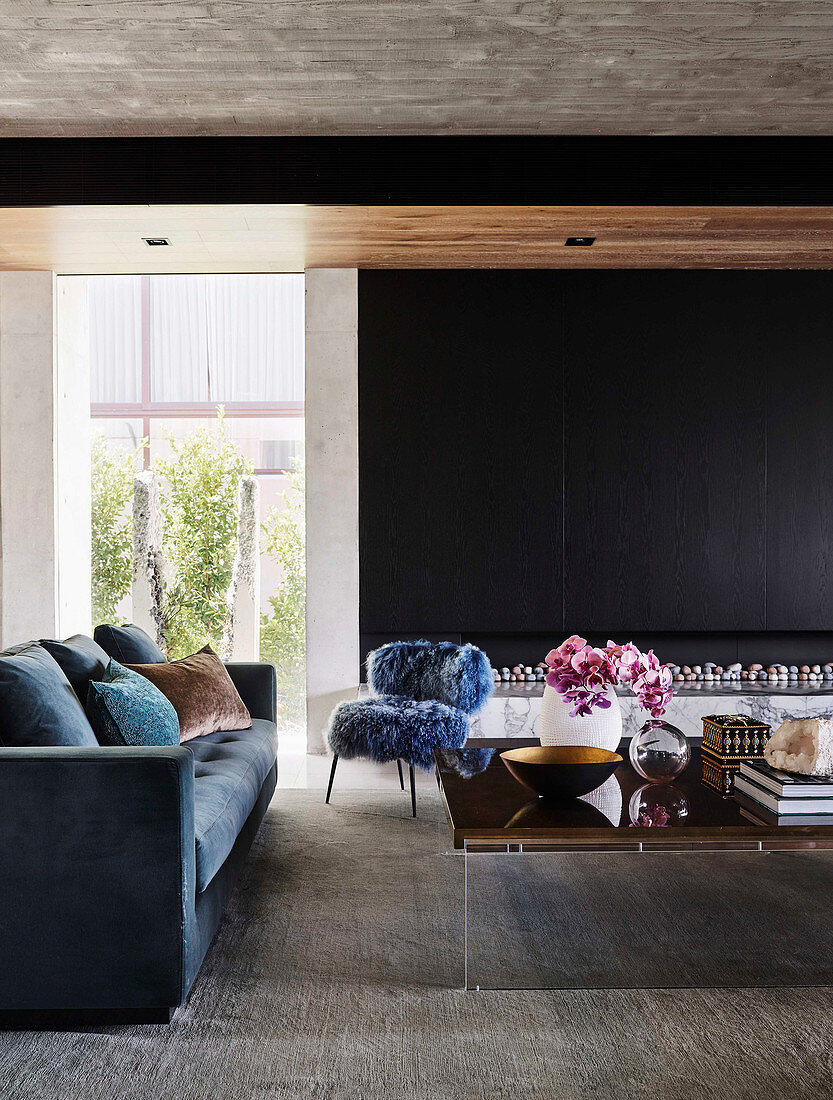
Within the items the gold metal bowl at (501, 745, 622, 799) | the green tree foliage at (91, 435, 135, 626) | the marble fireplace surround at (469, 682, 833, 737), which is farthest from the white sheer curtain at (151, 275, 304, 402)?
the gold metal bowl at (501, 745, 622, 799)

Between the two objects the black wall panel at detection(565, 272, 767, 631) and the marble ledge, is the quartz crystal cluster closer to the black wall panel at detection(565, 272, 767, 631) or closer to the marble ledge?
the marble ledge

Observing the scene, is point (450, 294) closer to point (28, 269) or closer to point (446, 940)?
point (28, 269)

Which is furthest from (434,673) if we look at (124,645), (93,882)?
(93,882)

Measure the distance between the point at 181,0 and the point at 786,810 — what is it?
311 centimetres

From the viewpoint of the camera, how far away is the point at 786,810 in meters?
2.51

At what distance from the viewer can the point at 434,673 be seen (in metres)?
4.31

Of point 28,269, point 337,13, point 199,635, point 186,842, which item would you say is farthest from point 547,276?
point 186,842

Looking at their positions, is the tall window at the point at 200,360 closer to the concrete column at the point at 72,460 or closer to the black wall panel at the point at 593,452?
the concrete column at the point at 72,460

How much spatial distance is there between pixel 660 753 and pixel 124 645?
2.02 metres

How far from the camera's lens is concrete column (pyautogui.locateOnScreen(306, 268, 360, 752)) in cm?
537

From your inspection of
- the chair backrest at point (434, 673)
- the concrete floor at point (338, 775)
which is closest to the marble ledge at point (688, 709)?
the concrete floor at point (338, 775)

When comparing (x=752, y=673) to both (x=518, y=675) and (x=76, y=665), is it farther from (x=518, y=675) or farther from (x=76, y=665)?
(x=76, y=665)

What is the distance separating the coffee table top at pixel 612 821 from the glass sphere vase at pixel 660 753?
47mm

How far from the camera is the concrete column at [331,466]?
5.37 meters
